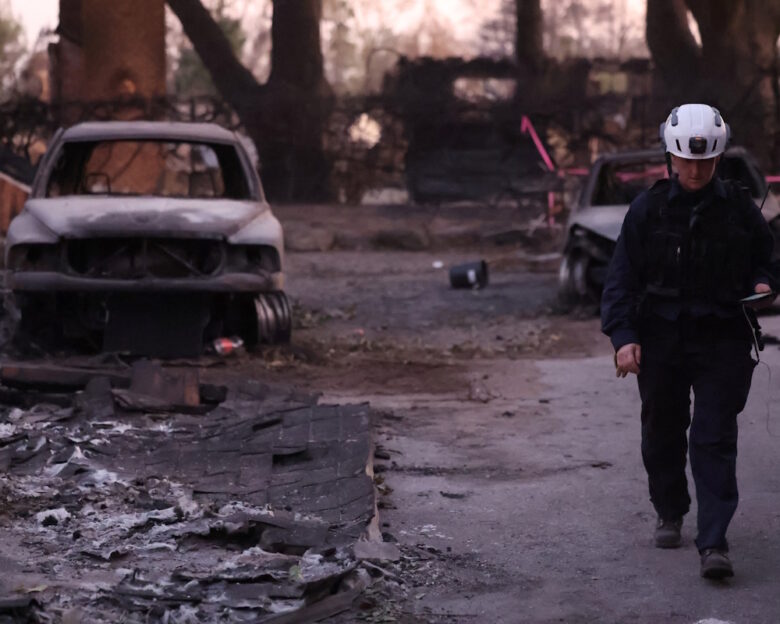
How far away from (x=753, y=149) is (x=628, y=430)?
18.1m

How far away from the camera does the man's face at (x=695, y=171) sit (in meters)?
5.61

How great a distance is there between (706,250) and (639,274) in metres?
0.30

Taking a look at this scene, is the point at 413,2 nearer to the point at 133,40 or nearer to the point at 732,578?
the point at 133,40

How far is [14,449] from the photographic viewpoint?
742 centimetres

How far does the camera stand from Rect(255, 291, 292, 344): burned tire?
37.7 ft

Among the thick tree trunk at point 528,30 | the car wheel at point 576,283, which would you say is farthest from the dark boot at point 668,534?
the thick tree trunk at point 528,30

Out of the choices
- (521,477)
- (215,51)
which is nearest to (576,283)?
(521,477)

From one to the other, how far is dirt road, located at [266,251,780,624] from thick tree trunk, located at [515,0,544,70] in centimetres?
1850

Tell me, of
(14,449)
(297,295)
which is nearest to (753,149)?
(297,295)

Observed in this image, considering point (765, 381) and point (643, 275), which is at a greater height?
point (643, 275)

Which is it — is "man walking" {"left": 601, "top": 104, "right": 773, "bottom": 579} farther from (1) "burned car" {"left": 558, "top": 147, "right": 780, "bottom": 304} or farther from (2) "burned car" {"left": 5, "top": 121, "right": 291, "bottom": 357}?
(1) "burned car" {"left": 558, "top": 147, "right": 780, "bottom": 304}

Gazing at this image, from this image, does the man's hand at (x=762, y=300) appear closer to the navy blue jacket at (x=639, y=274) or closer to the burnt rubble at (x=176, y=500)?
the navy blue jacket at (x=639, y=274)

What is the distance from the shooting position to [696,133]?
5.56 m

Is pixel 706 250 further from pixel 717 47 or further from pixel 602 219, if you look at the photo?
pixel 717 47
